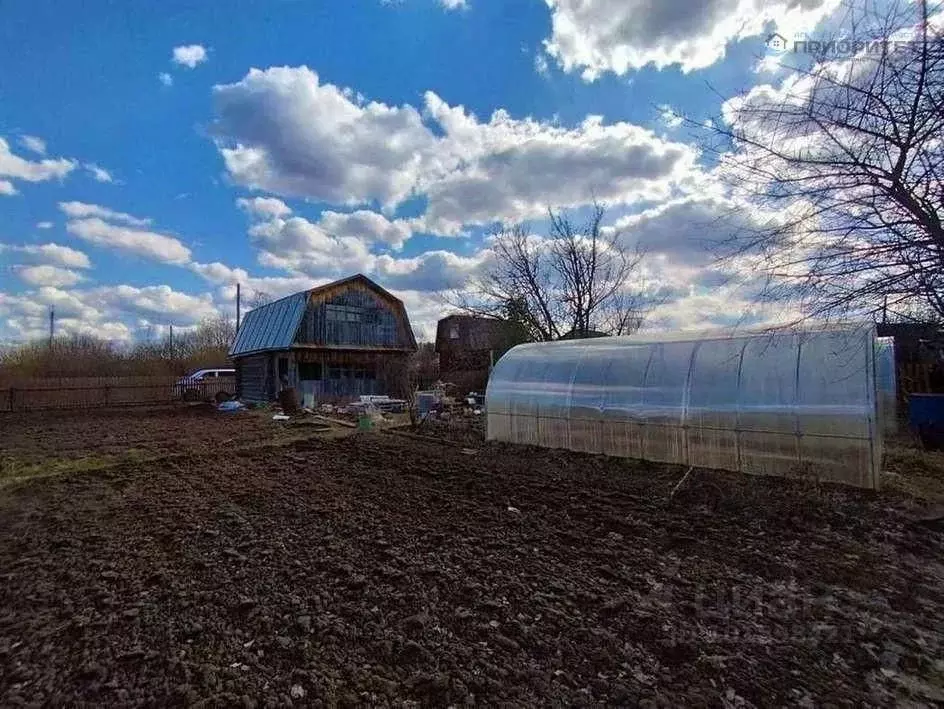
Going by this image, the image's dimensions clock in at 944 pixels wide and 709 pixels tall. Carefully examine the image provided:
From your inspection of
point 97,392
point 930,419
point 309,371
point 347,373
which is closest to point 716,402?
point 930,419

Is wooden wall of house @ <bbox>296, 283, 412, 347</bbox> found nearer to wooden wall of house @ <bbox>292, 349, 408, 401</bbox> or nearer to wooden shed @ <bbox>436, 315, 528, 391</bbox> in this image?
wooden wall of house @ <bbox>292, 349, 408, 401</bbox>

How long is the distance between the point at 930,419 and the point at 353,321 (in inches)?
725

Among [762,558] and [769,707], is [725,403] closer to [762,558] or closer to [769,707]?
[762,558]

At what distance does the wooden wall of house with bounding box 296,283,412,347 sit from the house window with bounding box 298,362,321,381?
3.53 ft

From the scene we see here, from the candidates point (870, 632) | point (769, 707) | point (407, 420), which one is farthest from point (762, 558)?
point (407, 420)

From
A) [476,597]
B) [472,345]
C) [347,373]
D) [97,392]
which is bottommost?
[476,597]

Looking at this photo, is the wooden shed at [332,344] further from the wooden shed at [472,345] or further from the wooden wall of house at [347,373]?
the wooden shed at [472,345]

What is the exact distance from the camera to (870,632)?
9.86ft

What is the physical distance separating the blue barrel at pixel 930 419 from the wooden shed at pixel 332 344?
16117 millimetres

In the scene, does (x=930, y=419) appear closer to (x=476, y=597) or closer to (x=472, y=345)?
(x=476, y=597)

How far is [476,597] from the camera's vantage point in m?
3.39

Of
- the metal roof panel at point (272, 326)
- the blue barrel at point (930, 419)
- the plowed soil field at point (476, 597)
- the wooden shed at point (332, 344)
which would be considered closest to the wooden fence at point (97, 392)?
the metal roof panel at point (272, 326)

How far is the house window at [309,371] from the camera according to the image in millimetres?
19953

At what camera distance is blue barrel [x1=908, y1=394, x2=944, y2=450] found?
29.0 ft
